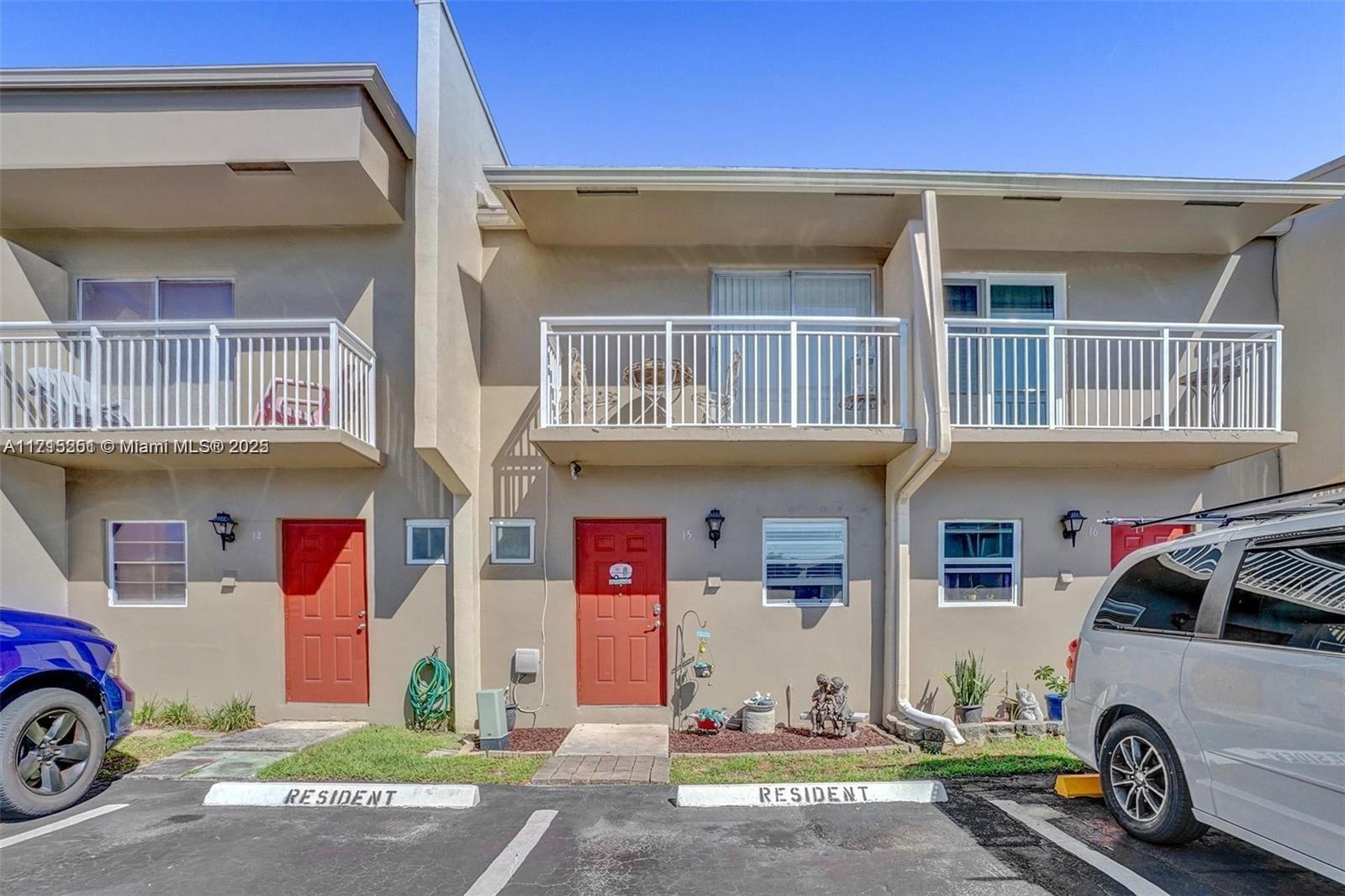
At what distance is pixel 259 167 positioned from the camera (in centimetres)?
662

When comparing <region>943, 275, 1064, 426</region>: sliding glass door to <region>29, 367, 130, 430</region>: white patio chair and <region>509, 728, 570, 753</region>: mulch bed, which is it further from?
<region>29, 367, 130, 430</region>: white patio chair

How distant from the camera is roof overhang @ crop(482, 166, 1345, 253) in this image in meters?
6.50

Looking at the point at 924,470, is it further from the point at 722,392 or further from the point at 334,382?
the point at 334,382

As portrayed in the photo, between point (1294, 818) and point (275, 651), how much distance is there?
8.47 metres

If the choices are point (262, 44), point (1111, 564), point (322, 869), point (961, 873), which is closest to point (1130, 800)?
point (961, 873)

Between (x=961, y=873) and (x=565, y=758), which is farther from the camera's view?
(x=565, y=758)

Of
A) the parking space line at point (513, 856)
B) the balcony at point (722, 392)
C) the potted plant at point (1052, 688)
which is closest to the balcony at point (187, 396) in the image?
the balcony at point (722, 392)

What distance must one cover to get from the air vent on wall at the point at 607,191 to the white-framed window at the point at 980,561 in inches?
192

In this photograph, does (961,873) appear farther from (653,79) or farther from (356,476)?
(653,79)

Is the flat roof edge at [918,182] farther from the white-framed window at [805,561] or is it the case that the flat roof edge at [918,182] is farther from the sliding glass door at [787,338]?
the white-framed window at [805,561]

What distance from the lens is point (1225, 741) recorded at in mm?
3402

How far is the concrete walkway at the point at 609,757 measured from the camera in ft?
18.0

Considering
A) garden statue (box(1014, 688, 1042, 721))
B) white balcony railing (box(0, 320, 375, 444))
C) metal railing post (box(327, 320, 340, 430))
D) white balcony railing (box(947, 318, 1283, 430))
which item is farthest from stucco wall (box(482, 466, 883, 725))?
white balcony railing (box(0, 320, 375, 444))

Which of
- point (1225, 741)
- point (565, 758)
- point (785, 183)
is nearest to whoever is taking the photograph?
point (1225, 741)
